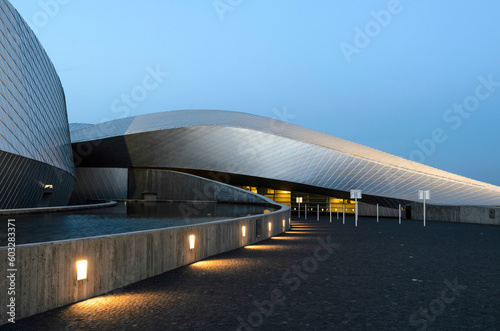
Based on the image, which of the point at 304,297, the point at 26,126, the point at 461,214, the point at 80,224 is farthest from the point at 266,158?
the point at 304,297

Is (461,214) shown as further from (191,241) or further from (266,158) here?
(191,241)

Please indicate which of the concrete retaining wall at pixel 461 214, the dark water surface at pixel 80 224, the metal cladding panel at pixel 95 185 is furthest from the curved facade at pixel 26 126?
the concrete retaining wall at pixel 461 214

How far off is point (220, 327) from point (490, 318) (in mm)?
3291

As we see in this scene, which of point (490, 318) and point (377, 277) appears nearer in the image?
point (490, 318)

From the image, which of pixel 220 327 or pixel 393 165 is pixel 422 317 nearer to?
pixel 220 327

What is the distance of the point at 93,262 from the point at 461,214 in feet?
87.2

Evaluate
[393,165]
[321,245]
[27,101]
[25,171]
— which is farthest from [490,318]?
[393,165]

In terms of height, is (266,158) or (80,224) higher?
(266,158)

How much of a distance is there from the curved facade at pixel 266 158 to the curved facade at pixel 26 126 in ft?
62.3

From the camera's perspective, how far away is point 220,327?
545cm

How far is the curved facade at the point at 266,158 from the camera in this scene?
136ft

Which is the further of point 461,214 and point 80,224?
point 461,214

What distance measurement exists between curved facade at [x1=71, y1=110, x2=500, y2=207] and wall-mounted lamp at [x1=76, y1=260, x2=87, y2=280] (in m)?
37.4

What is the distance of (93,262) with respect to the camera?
23.7ft
